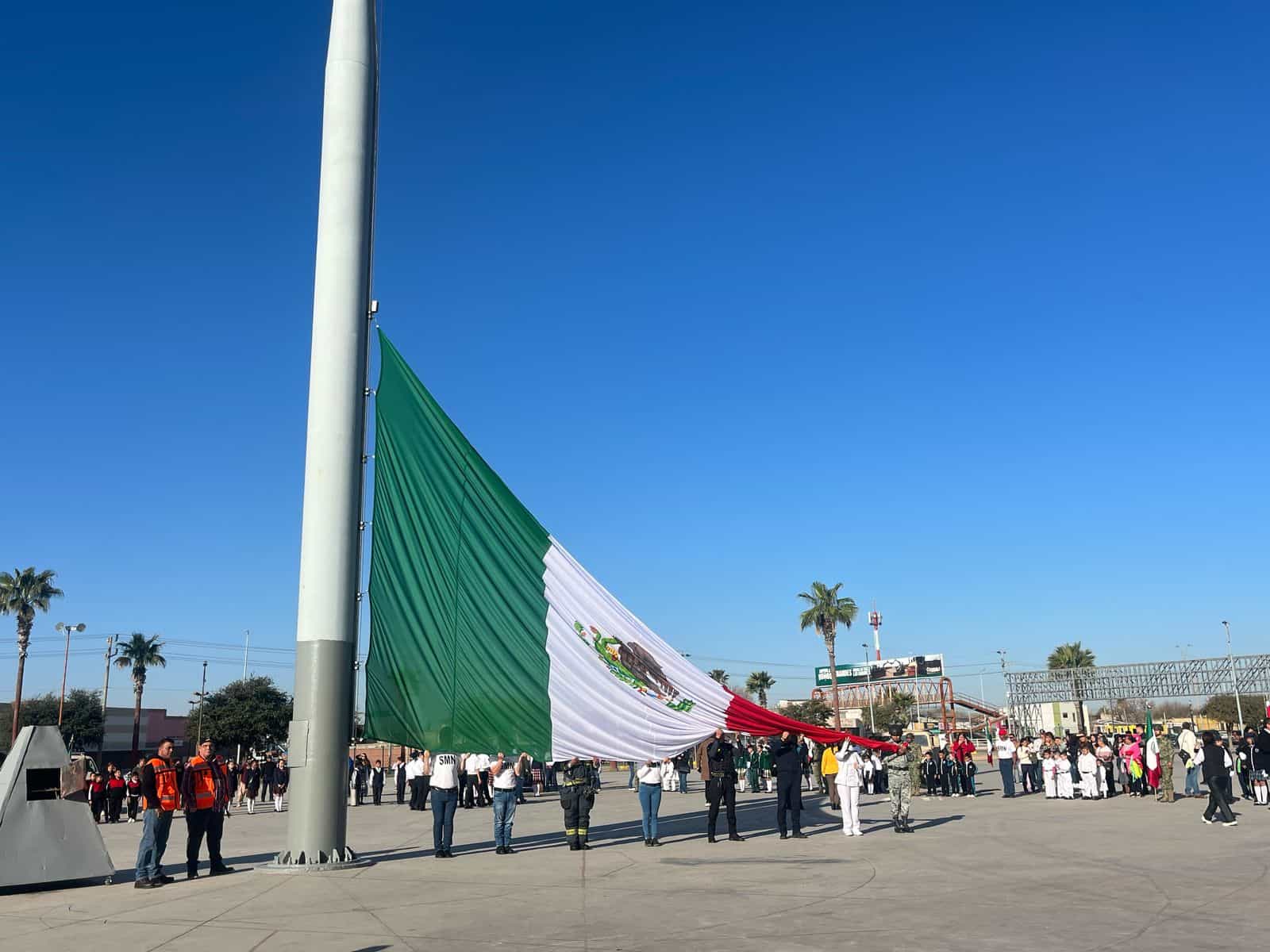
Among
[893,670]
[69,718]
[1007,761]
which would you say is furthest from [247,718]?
[893,670]

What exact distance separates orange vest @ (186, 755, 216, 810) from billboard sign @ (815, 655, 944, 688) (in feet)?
347

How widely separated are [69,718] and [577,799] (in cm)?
6871

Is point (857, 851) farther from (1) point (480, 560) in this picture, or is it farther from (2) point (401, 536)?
(2) point (401, 536)

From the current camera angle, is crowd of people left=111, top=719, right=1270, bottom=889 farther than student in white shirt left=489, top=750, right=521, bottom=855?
No

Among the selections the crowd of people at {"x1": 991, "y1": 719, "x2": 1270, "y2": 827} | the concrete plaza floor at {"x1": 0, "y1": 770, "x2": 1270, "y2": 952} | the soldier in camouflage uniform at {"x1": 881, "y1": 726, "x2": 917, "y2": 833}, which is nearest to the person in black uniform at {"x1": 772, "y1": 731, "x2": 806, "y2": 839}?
the concrete plaza floor at {"x1": 0, "y1": 770, "x2": 1270, "y2": 952}

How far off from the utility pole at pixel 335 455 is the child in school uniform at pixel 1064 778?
60.2ft

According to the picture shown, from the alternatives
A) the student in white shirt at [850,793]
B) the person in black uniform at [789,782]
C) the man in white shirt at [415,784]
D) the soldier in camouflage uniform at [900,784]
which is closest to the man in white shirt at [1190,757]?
the soldier in camouflage uniform at [900,784]

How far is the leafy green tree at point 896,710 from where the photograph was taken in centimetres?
8862

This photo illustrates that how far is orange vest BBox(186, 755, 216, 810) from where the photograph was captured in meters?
12.8

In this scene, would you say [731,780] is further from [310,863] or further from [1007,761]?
A: [1007,761]

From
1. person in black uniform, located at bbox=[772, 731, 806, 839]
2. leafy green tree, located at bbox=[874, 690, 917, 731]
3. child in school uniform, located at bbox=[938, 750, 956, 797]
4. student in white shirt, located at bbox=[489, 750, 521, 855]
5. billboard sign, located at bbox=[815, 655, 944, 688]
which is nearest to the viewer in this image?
student in white shirt, located at bbox=[489, 750, 521, 855]

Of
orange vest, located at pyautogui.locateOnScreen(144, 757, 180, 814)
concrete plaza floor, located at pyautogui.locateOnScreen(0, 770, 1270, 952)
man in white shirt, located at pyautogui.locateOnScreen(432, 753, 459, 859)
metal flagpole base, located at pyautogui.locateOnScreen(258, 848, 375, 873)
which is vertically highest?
orange vest, located at pyautogui.locateOnScreen(144, 757, 180, 814)

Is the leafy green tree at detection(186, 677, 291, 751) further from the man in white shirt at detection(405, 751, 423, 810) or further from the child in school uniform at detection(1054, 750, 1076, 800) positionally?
the child in school uniform at detection(1054, 750, 1076, 800)

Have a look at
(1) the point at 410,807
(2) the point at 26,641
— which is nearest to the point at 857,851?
(1) the point at 410,807
